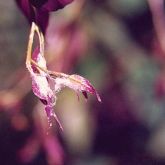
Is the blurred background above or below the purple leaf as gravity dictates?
below

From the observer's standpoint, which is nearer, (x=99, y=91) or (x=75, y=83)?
(x=75, y=83)

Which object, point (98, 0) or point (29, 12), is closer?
point (29, 12)

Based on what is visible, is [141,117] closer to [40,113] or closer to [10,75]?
[10,75]

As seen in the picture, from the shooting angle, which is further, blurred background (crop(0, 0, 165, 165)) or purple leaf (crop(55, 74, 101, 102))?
blurred background (crop(0, 0, 165, 165))

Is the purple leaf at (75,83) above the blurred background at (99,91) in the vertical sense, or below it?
above

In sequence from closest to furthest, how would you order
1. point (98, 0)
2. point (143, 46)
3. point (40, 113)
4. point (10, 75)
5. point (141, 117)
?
point (40, 113)
point (98, 0)
point (143, 46)
point (141, 117)
point (10, 75)

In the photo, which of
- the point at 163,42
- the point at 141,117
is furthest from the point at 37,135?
the point at 141,117

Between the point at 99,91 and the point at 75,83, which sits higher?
the point at 75,83

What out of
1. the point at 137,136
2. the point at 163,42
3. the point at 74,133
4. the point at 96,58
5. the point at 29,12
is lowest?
the point at 137,136
